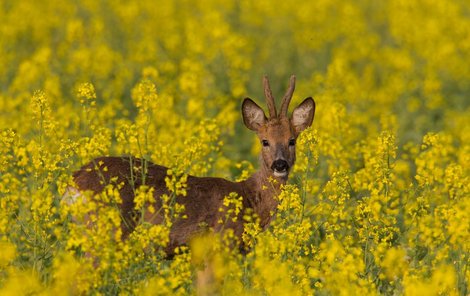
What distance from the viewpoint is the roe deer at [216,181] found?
9.55 m

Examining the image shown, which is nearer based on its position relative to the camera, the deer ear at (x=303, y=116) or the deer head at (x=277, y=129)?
the deer head at (x=277, y=129)

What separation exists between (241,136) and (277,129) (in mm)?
6367

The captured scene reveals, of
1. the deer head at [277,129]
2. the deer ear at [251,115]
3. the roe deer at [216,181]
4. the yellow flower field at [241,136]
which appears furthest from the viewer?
the deer ear at [251,115]

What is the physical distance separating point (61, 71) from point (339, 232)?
8853mm

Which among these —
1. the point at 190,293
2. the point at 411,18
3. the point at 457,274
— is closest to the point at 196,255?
the point at 190,293

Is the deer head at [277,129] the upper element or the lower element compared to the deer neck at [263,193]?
upper

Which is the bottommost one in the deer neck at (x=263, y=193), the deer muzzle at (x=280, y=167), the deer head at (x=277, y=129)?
the deer neck at (x=263, y=193)

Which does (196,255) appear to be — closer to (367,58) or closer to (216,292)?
(216,292)

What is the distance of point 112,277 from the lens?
803 centimetres

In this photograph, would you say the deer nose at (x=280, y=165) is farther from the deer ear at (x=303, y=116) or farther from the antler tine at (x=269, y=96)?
the deer ear at (x=303, y=116)

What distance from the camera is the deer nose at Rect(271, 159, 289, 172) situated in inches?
395

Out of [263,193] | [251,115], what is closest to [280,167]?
[263,193]

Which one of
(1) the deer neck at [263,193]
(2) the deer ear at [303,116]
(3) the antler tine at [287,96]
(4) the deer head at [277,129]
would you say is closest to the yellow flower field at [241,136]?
(1) the deer neck at [263,193]

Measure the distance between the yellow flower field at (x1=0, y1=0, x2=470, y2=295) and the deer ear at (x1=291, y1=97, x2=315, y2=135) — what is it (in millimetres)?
462
